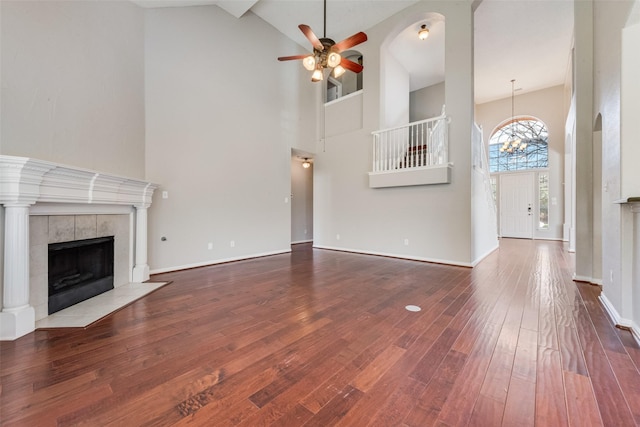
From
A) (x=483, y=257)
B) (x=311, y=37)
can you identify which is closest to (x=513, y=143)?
(x=483, y=257)

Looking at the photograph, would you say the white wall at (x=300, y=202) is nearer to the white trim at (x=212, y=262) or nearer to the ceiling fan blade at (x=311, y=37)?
the white trim at (x=212, y=262)

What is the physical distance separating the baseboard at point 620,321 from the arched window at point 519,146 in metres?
7.36

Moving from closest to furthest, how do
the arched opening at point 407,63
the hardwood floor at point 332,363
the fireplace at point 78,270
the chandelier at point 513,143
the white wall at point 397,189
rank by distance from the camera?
1. the hardwood floor at point 332,363
2. the fireplace at point 78,270
3. the white wall at point 397,189
4. the arched opening at point 407,63
5. the chandelier at point 513,143

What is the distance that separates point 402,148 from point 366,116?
1133mm

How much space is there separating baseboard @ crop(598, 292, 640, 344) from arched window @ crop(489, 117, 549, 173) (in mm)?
7358

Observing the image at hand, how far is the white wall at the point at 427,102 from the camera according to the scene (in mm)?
8023

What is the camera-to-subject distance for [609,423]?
4.00ft

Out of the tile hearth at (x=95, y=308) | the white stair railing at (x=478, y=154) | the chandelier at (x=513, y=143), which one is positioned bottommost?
the tile hearth at (x=95, y=308)

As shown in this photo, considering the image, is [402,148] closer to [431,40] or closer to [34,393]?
[431,40]

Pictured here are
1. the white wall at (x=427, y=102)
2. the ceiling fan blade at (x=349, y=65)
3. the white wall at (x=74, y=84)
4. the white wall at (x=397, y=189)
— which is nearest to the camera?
the white wall at (x=74, y=84)

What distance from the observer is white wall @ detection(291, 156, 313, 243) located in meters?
7.76

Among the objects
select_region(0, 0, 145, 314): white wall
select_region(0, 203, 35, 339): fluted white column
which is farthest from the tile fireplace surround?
select_region(0, 0, 145, 314): white wall

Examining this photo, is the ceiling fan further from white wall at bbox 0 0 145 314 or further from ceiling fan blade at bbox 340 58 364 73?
white wall at bbox 0 0 145 314

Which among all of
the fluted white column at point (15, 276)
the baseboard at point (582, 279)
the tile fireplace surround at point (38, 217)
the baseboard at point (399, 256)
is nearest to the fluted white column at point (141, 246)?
the tile fireplace surround at point (38, 217)
